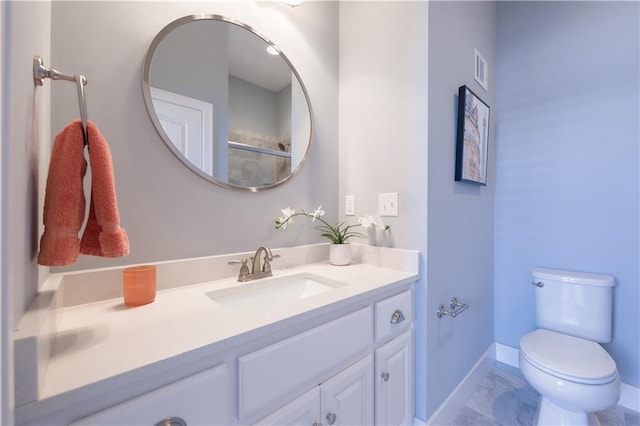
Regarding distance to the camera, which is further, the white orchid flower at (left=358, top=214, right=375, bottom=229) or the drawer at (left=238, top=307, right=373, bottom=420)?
the white orchid flower at (left=358, top=214, right=375, bottom=229)

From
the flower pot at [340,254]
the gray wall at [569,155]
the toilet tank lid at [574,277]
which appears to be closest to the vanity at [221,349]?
the flower pot at [340,254]

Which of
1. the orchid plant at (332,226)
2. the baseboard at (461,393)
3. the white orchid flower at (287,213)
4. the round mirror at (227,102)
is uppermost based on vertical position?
the round mirror at (227,102)

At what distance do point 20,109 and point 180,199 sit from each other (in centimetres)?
57

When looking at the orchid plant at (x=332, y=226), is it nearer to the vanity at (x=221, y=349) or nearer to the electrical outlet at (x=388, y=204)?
the electrical outlet at (x=388, y=204)

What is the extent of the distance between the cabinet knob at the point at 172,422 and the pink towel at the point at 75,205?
1.16 ft

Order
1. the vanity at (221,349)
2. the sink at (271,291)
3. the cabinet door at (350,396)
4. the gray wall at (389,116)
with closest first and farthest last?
the vanity at (221,349) < the cabinet door at (350,396) < the sink at (271,291) < the gray wall at (389,116)

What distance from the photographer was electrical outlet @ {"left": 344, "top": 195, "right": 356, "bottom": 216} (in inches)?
57.1

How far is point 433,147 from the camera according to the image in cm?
116

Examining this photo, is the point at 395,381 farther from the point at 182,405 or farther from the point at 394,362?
the point at 182,405

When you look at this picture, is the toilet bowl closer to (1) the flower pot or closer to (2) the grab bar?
(2) the grab bar

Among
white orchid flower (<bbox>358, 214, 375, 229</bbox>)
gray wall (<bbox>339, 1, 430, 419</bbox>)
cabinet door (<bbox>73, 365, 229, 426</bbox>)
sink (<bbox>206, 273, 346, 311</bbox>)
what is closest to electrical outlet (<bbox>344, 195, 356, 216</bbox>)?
gray wall (<bbox>339, 1, 430, 419</bbox>)

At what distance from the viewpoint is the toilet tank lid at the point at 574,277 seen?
1.38 meters

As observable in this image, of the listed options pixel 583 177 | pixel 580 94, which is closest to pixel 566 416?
pixel 583 177

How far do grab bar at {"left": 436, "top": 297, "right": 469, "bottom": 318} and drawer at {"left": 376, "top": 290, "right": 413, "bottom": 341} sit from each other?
0.20m
